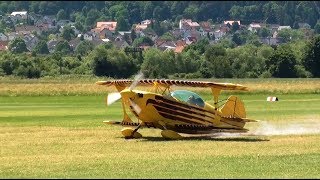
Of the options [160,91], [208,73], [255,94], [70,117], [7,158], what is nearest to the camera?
[7,158]

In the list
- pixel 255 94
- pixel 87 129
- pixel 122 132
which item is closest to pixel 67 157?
pixel 122 132

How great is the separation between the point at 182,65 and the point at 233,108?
273 ft

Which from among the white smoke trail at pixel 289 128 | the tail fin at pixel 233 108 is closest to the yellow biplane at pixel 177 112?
the tail fin at pixel 233 108

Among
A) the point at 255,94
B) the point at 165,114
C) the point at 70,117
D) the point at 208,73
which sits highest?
the point at 165,114

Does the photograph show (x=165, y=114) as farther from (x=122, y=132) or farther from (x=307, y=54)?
(x=307, y=54)

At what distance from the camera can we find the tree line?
105 metres

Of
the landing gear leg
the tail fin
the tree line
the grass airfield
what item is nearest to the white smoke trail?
the grass airfield

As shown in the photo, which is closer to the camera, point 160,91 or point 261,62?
point 160,91

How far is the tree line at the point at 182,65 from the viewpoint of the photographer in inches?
4134

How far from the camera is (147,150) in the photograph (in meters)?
25.6

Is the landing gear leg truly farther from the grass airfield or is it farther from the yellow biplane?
the grass airfield

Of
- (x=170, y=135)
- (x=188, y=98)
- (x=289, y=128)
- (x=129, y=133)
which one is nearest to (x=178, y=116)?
(x=188, y=98)

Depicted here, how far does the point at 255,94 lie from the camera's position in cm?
6316

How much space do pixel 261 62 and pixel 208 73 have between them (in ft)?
27.5
